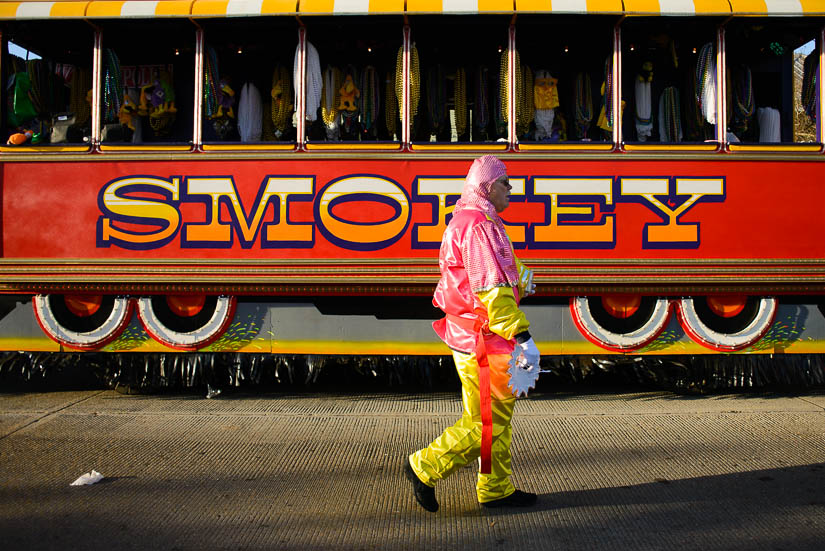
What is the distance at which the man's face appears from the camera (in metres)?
3.51

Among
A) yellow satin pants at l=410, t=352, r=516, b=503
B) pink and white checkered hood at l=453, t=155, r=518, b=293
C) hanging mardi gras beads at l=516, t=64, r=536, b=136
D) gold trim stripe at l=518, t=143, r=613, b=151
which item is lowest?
yellow satin pants at l=410, t=352, r=516, b=503

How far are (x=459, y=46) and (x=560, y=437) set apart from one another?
11.9 ft

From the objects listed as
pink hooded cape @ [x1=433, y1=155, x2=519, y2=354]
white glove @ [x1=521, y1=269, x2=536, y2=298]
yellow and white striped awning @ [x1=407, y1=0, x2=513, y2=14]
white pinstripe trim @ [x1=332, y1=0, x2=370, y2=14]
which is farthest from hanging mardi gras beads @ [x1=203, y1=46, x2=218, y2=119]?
white glove @ [x1=521, y1=269, x2=536, y2=298]

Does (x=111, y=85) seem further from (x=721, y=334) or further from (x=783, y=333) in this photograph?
(x=783, y=333)

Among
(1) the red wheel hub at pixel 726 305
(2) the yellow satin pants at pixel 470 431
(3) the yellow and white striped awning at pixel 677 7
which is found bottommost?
(2) the yellow satin pants at pixel 470 431

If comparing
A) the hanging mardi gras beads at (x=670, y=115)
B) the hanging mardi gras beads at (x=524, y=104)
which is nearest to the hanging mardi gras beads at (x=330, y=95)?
the hanging mardi gras beads at (x=524, y=104)

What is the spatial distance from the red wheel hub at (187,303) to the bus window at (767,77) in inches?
187

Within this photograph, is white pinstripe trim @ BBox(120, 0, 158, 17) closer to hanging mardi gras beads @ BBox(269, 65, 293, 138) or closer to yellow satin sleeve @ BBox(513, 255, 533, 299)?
hanging mardi gras beads @ BBox(269, 65, 293, 138)

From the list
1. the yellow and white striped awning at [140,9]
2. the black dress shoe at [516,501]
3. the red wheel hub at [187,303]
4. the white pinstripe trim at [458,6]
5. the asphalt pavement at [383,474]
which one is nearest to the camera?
the asphalt pavement at [383,474]

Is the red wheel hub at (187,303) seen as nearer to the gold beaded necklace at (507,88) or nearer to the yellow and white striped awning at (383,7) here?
the yellow and white striped awning at (383,7)

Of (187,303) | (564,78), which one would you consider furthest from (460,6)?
(187,303)

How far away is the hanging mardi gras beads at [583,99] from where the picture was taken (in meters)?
6.57

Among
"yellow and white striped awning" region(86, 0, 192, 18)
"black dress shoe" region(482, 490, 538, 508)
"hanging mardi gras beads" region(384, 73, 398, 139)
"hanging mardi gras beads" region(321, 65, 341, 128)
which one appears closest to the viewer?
"black dress shoe" region(482, 490, 538, 508)

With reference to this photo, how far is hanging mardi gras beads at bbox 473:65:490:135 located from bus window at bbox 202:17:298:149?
1.71m
